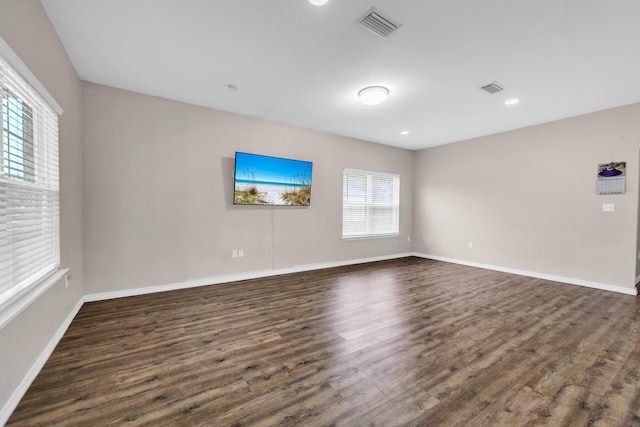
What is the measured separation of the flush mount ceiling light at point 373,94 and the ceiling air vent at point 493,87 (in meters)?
1.20

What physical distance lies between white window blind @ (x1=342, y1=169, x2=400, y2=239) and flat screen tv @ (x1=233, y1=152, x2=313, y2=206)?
1104 mm

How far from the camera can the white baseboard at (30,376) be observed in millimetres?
1504

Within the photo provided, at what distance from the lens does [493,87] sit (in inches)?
133

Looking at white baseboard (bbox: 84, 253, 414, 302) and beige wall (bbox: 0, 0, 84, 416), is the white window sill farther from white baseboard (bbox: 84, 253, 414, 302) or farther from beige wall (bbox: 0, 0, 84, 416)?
white baseboard (bbox: 84, 253, 414, 302)

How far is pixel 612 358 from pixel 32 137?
4894mm

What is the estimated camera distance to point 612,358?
7.22ft

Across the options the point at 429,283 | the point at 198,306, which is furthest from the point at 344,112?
the point at 198,306

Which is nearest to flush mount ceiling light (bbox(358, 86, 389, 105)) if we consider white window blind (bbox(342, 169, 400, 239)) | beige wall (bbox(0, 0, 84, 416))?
white window blind (bbox(342, 169, 400, 239))

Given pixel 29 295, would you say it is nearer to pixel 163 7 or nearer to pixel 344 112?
pixel 163 7

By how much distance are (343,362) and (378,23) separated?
108 inches

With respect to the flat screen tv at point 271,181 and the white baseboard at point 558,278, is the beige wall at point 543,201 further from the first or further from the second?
the flat screen tv at point 271,181

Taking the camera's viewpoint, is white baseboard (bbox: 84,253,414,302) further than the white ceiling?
Yes

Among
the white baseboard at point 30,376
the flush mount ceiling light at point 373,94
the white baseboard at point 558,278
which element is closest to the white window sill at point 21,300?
the white baseboard at point 30,376

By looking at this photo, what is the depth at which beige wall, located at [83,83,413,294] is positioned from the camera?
346cm
